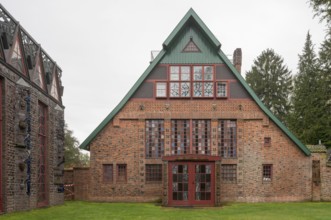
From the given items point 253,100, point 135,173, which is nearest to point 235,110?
point 253,100

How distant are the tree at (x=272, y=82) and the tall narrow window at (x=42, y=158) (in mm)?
38029

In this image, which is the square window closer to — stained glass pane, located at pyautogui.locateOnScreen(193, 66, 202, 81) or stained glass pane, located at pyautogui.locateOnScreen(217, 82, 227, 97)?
stained glass pane, located at pyautogui.locateOnScreen(193, 66, 202, 81)

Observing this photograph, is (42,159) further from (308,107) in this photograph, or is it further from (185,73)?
(308,107)

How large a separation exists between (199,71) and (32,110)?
1034 cm

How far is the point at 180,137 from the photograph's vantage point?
26.0 m

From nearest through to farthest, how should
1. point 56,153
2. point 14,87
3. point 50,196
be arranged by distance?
point 14,87 → point 50,196 → point 56,153

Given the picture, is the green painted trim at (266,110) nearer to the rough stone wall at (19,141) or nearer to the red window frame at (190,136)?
the red window frame at (190,136)

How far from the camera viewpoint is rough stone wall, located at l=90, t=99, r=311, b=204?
1011 inches

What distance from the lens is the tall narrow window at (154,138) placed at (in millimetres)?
26031

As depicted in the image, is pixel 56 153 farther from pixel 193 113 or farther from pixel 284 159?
pixel 284 159

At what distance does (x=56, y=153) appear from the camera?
25.4 meters

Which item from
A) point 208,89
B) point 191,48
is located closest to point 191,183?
point 208,89

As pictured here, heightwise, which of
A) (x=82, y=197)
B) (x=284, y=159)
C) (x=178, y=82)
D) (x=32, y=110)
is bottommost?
(x=82, y=197)

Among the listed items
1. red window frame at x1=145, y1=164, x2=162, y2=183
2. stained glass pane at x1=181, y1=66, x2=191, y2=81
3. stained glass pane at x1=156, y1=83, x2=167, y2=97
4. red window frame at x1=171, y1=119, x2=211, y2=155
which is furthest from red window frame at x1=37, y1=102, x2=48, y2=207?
stained glass pane at x1=181, y1=66, x2=191, y2=81
